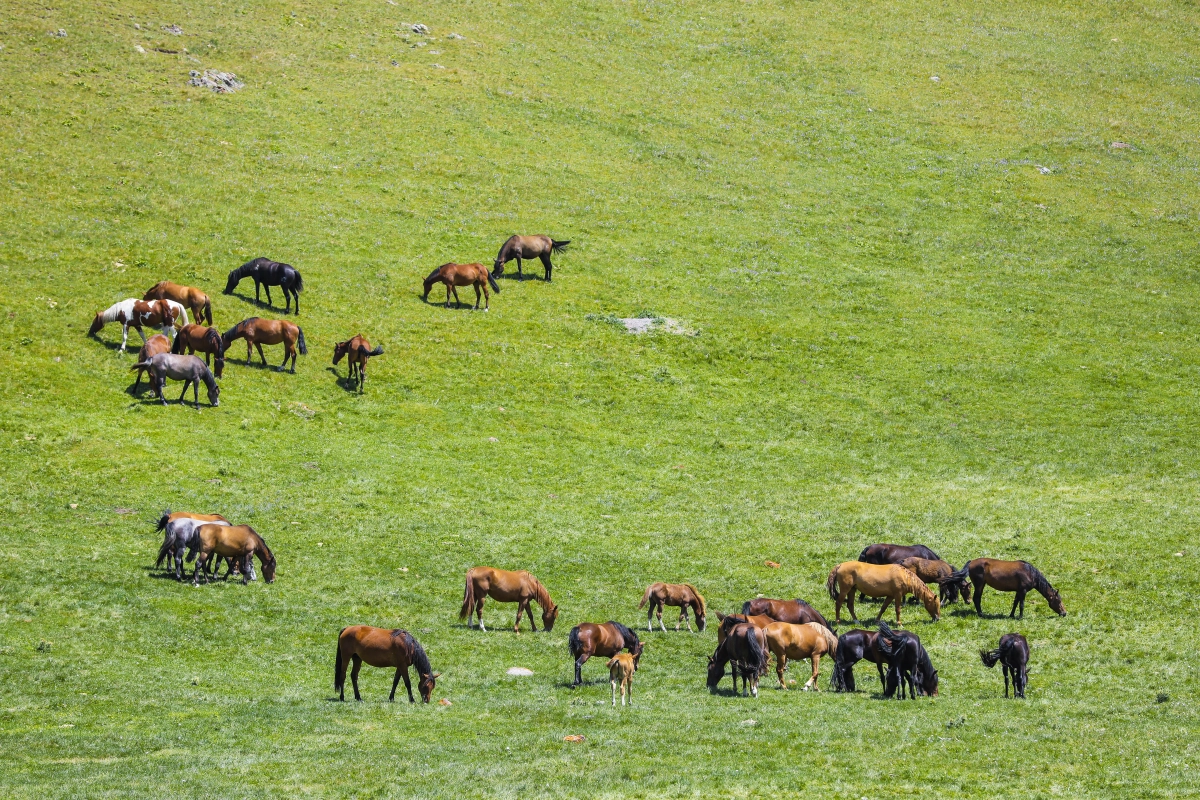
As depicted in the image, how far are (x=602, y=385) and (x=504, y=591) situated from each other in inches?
843

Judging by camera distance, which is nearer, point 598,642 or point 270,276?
point 598,642

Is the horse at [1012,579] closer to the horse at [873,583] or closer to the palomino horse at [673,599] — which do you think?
the horse at [873,583]

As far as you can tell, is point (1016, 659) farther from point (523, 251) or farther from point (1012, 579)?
→ point (523, 251)

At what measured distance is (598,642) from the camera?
68.9ft

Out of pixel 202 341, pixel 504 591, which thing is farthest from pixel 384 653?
pixel 202 341

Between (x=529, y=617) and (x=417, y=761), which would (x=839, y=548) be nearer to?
(x=529, y=617)

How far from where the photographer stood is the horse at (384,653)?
762 inches

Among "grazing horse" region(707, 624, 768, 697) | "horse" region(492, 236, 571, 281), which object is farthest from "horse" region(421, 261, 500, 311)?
"grazing horse" region(707, 624, 768, 697)

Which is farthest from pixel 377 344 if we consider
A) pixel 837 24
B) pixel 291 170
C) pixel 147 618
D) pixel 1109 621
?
pixel 837 24

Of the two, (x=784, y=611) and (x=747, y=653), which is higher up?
(x=784, y=611)

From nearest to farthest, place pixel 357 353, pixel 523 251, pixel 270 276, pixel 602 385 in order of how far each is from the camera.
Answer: pixel 357 353 < pixel 270 276 < pixel 602 385 < pixel 523 251

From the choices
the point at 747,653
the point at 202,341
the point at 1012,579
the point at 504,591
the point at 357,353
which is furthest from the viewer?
the point at 357,353

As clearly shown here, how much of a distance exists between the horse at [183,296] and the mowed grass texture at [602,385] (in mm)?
1716

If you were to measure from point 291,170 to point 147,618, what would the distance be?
129 feet
